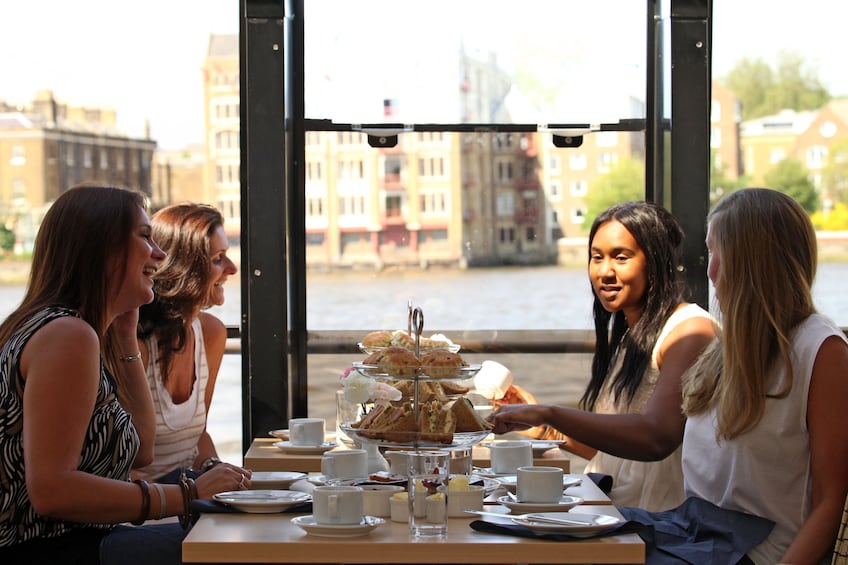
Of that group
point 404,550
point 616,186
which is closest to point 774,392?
point 404,550

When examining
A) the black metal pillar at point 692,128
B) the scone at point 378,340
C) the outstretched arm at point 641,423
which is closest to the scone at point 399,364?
the outstretched arm at point 641,423

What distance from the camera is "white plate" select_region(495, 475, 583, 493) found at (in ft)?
6.99

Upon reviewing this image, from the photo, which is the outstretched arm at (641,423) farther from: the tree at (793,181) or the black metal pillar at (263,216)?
the tree at (793,181)

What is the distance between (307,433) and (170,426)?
0.44 m

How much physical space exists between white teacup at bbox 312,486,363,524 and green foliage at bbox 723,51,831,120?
3044 cm

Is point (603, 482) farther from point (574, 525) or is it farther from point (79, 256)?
point (79, 256)

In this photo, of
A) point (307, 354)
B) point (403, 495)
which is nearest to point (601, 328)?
point (307, 354)

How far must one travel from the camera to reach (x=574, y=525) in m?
1.72

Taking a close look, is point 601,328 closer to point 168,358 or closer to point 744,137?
point 168,358

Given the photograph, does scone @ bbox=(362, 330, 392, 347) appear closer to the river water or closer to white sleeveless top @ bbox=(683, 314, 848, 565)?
the river water

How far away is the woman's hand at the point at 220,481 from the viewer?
2053mm

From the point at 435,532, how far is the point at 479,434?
1.49ft

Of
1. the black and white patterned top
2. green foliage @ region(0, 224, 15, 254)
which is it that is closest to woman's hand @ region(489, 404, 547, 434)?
the black and white patterned top

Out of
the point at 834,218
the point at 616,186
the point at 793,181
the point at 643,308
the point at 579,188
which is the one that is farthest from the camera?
the point at 834,218
